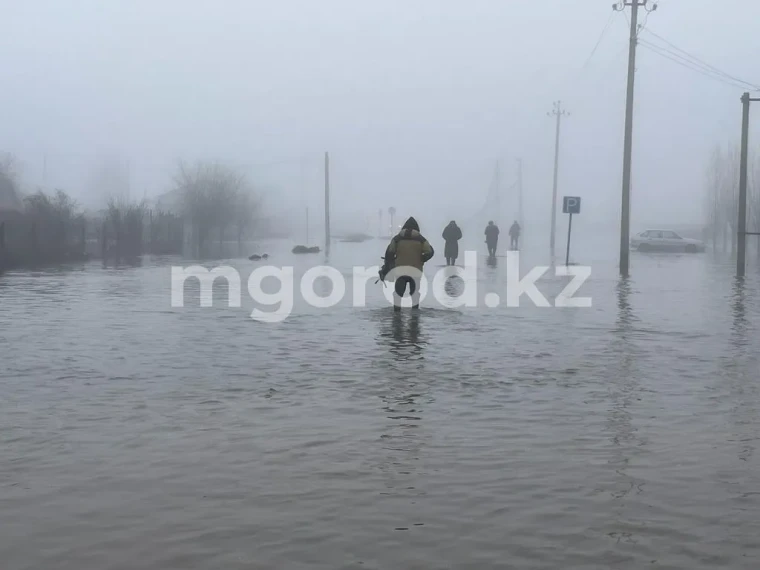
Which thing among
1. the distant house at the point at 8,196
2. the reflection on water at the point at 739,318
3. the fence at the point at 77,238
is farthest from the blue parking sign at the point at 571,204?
the distant house at the point at 8,196

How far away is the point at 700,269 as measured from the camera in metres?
39.6

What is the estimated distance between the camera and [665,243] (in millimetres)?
64875

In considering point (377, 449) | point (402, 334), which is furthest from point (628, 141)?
point (377, 449)

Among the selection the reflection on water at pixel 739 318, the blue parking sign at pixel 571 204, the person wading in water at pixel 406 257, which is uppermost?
the blue parking sign at pixel 571 204

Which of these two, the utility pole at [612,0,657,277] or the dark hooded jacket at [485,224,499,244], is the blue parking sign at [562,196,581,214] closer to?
the utility pole at [612,0,657,277]

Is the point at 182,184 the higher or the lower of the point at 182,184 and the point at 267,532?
the higher

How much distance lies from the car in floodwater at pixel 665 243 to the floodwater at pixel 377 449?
50824 millimetres

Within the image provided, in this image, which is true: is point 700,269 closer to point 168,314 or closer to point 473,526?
point 168,314

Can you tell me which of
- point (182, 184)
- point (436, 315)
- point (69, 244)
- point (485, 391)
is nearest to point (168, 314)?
point (436, 315)

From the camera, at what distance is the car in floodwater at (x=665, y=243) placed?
64.8 metres

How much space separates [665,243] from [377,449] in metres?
59.9

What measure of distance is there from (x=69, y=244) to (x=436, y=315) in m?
27.4

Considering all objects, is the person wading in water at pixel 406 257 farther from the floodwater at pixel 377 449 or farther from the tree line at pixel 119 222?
the tree line at pixel 119 222

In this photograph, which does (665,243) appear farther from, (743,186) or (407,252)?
(407,252)
